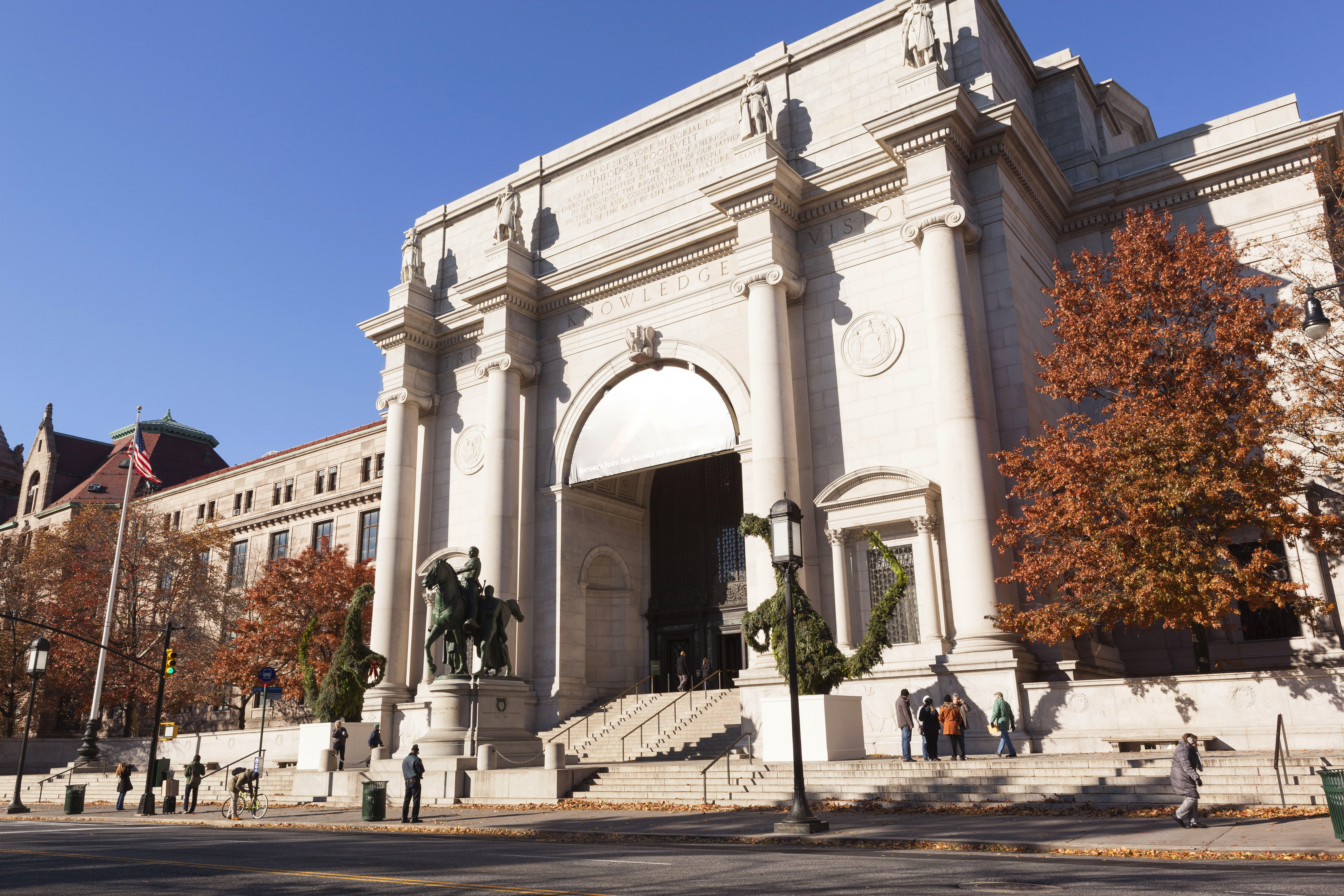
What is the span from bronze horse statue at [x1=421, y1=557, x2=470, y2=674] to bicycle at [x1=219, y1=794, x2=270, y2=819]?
4.95m

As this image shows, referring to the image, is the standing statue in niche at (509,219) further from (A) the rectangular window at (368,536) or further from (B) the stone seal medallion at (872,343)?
(A) the rectangular window at (368,536)

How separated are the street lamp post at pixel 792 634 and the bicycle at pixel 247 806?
43.7 feet

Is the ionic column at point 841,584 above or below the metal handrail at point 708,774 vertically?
above

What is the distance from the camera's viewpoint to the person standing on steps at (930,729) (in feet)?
69.1

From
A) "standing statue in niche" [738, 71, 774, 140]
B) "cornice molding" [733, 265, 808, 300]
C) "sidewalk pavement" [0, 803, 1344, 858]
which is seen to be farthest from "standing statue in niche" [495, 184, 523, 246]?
"sidewalk pavement" [0, 803, 1344, 858]

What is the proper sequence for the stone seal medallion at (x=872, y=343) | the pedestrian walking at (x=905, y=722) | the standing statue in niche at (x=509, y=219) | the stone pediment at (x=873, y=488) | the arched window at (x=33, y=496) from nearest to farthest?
the pedestrian walking at (x=905, y=722) < the stone pediment at (x=873, y=488) < the stone seal medallion at (x=872, y=343) < the standing statue in niche at (x=509, y=219) < the arched window at (x=33, y=496)

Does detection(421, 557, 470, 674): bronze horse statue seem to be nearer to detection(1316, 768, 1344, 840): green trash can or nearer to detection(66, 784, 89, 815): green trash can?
detection(66, 784, 89, 815): green trash can

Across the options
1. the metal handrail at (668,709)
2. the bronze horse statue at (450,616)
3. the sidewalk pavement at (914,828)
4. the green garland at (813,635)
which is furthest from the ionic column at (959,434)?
the bronze horse statue at (450,616)

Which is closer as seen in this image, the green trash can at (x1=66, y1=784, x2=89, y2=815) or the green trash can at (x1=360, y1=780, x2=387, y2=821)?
the green trash can at (x1=360, y1=780, x2=387, y2=821)

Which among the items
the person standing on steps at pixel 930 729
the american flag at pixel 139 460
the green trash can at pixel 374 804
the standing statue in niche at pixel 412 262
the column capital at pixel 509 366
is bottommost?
the green trash can at pixel 374 804

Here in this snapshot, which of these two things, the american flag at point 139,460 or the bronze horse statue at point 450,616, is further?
the american flag at point 139,460

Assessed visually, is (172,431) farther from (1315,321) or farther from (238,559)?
(1315,321)

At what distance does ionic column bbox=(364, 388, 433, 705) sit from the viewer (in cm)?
3553

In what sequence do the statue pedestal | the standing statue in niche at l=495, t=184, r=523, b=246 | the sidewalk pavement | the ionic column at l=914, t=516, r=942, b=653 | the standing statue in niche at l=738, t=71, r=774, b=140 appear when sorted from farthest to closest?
1. the standing statue in niche at l=495, t=184, r=523, b=246
2. the standing statue in niche at l=738, t=71, r=774, b=140
3. the ionic column at l=914, t=516, r=942, b=653
4. the statue pedestal
5. the sidewalk pavement
